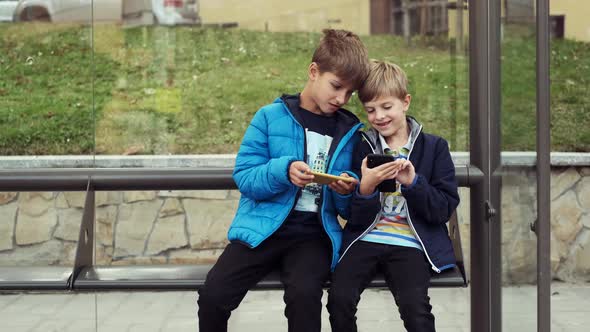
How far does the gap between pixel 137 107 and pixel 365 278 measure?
2353mm

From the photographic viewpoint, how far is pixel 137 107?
15.8ft

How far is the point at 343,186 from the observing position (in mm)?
2707

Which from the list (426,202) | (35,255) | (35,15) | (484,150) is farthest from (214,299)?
(35,15)

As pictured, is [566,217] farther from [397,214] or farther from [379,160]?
[379,160]

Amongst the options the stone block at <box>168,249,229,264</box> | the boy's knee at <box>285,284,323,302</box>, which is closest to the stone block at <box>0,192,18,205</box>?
the stone block at <box>168,249,229,264</box>

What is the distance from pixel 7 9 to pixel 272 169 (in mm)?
3039

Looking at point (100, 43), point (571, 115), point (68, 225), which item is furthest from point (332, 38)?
point (571, 115)

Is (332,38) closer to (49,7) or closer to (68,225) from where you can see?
(68,225)

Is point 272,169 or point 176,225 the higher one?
point 272,169

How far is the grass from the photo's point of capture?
173 inches

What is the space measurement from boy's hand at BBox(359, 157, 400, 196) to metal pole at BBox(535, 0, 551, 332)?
41 centimetres

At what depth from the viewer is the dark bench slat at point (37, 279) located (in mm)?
3055

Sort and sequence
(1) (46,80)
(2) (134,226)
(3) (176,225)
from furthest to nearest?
(1) (46,80)
(3) (176,225)
(2) (134,226)

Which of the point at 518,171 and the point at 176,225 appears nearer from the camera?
the point at 518,171
